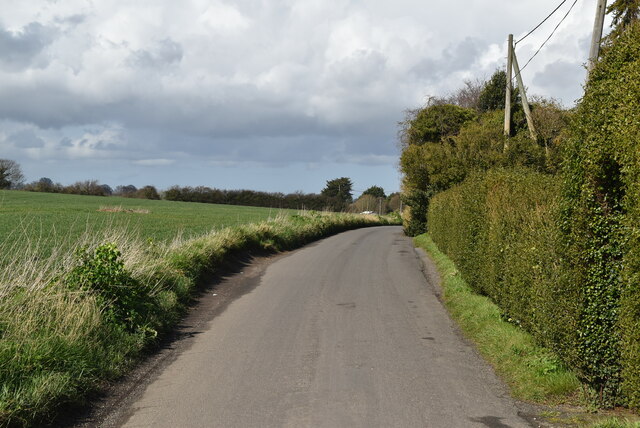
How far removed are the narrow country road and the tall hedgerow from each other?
3.44 ft

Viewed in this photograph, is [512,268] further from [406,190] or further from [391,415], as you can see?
[406,190]

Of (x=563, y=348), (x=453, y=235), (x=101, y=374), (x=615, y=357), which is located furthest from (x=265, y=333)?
(x=453, y=235)

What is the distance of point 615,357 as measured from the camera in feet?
19.1

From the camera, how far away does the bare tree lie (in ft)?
286

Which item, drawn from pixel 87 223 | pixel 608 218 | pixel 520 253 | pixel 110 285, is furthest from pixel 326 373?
pixel 87 223

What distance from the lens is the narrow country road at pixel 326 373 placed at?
5784 millimetres

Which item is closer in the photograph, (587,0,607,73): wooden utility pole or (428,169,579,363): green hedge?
(428,169,579,363): green hedge

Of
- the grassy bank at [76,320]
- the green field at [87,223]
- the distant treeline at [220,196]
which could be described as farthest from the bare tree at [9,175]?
the grassy bank at [76,320]

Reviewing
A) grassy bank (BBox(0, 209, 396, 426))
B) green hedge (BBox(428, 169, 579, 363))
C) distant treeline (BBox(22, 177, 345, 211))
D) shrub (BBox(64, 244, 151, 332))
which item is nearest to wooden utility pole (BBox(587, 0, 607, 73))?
green hedge (BBox(428, 169, 579, 363))

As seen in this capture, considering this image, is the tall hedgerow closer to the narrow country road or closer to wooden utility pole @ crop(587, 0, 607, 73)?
the narrow country road

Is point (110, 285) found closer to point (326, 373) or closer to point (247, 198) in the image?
point (326, 373)

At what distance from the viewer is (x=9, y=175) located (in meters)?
89.5

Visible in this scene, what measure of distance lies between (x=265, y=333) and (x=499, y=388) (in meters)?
3.92

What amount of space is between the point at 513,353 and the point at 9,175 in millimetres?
96149
